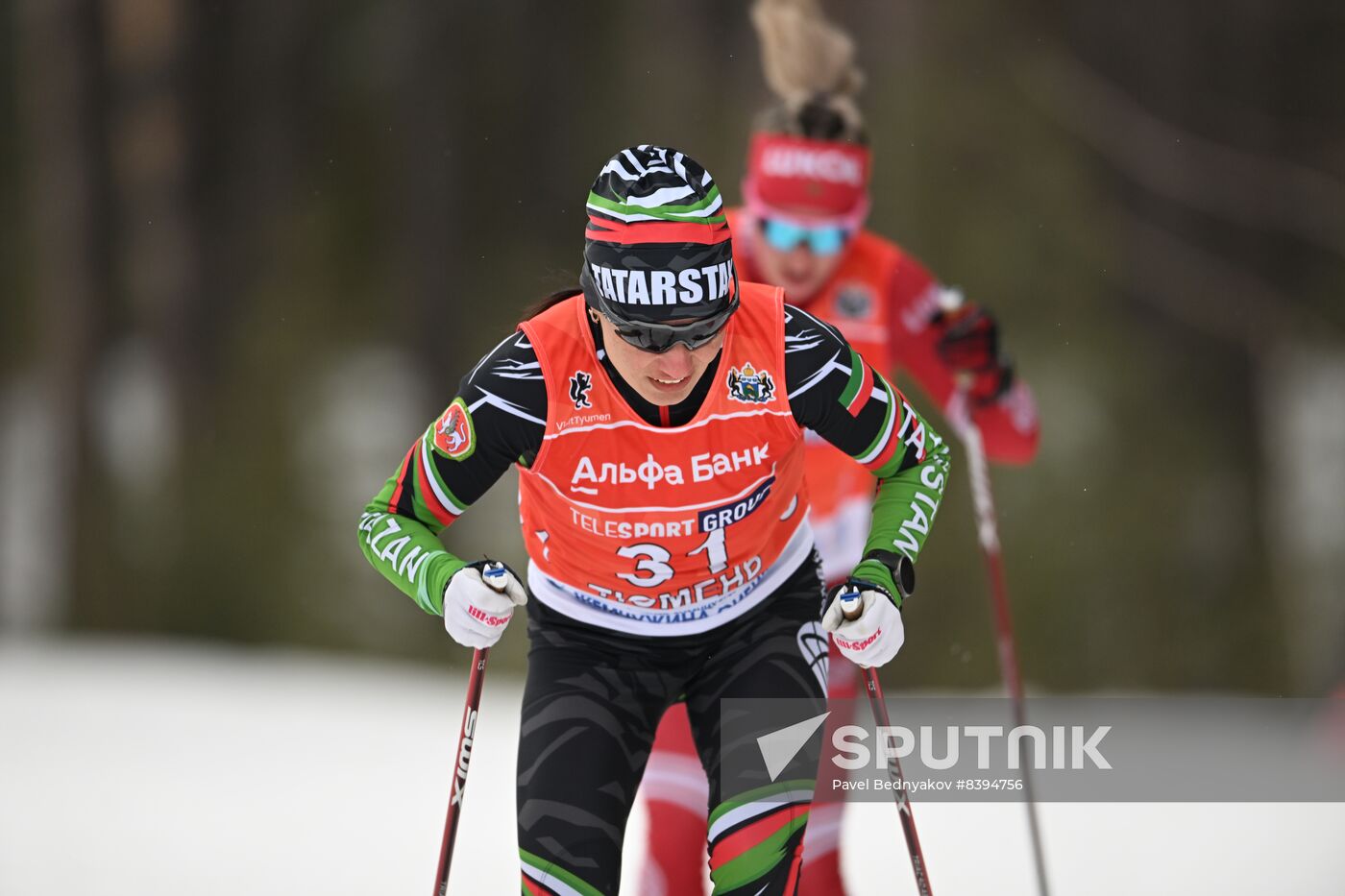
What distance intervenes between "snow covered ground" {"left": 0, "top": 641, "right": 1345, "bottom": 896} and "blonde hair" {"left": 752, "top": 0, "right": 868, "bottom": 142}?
6.54 ft

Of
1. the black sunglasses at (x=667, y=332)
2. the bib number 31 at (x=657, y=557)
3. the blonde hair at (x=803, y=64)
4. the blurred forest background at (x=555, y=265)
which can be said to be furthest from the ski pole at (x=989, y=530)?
the blurred forest background at (x=555, y=265)

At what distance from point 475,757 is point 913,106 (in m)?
5.32

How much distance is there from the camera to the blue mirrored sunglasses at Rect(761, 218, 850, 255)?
3.73 meters

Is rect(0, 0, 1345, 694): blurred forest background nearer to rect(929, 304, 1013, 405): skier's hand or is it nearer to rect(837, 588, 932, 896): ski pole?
rect(929, 304, 1013, 405): skier's hand

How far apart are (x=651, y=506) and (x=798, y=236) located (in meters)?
1.47

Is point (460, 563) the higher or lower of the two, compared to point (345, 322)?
lower

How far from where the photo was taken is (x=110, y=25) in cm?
A: 1167

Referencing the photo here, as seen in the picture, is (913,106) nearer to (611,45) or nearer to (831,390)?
(611,45)

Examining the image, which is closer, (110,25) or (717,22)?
(717,22)

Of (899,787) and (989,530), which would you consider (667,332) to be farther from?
(989,530)

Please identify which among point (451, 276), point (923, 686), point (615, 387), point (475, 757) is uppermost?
point (451, 276)

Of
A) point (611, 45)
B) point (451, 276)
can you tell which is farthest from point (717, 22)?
point (451, 276)

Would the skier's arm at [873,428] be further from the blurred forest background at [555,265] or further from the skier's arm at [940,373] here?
the blurred forest background at [555,265]

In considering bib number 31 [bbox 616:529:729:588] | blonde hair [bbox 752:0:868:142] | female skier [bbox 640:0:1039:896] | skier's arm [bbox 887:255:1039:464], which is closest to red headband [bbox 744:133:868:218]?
female skier [bbox 640:0:1039:896]
